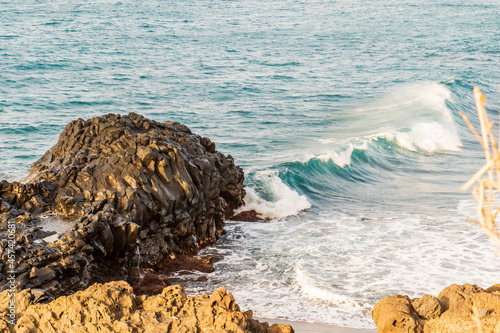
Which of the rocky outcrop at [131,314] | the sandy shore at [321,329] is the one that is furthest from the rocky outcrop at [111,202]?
the sandy shore at [321,329]

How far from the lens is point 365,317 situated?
29.5 feet

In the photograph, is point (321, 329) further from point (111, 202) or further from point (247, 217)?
point (247, 217)

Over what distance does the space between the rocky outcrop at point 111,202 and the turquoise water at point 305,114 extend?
126 cm

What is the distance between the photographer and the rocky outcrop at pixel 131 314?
18.4 feet

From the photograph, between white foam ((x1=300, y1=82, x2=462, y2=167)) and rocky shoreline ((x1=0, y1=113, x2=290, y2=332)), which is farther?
white foam ((x1=300, y1=82, x2=462, y2=167))

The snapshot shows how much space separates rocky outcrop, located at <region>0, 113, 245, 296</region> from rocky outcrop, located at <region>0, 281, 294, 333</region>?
1849mm

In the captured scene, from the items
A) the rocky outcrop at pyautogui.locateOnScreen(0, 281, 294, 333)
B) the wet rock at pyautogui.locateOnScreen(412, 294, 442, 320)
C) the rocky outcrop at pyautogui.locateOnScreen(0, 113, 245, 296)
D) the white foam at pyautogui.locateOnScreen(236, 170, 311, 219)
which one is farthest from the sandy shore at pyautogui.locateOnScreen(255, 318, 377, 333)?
the white foam at pyautogui.locateOnScreen(236, 170, 311, 219)

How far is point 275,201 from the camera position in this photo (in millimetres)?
14922

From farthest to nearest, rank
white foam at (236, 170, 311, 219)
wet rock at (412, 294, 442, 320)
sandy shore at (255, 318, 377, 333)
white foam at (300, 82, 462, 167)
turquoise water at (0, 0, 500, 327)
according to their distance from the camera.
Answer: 1. white foam at (300, 82, 462, 167)
2. white foam at (236, 170, 311, 219)
3. turquoise water at (0, 0, 500, 327)
4. sandy shore at (255, 318, 377, 333)
5. wet rock at (412, 294, 442, 320)

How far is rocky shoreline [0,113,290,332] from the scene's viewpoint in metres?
8.41

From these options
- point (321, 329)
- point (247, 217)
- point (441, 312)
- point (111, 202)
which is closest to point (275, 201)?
point (247, 217)

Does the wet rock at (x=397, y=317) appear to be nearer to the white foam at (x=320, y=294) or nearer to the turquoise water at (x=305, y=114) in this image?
the turquoise water at (x=305, y=114)

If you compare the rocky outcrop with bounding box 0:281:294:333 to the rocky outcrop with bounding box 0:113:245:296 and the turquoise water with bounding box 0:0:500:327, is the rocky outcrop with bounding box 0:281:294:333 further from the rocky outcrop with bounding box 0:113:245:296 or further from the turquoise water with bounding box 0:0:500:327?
the turquoise water with bounding box 0:0:500:327

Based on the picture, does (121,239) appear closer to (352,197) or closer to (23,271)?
(23,271)
